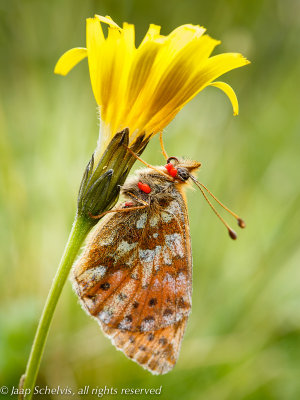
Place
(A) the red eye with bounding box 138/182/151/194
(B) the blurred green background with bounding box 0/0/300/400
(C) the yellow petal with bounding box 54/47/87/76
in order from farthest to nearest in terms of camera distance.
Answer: (B) the blurred green background with bounding box 0/0/300/400 → (A) the red eye with bounding box 138/182/151/194 → (C) the yellow petal with bounding box 54/47/87/76

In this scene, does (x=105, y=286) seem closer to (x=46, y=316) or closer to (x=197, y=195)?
(x=46, y=316)

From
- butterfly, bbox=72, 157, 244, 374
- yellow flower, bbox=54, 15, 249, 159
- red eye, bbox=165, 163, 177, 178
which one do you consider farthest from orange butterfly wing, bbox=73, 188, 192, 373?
yellow flower, bbox=54, 15, 249, 159

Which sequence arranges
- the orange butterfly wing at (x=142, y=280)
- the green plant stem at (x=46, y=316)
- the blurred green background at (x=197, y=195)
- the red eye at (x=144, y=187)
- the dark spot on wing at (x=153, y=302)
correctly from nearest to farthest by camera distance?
the green plant stem at (x=46, y=316), the orange butterfly wing at (x=142, y=280), the dark spot on wing at (x=153, y=302), the red eye at (x=144, y=187), the blurred green background at (x=197, y=195)

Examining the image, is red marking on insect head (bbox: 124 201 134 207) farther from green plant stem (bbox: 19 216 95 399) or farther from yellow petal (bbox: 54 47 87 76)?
yellow petal (bbox: 54 47 87 76)

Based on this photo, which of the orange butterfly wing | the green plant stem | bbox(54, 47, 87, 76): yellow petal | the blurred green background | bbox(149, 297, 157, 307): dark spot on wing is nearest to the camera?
the green plant stem

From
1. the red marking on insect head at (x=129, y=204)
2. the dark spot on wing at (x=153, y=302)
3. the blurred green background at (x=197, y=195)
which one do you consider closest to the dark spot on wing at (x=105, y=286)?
the dark spot on wing at (x=153, y=302)

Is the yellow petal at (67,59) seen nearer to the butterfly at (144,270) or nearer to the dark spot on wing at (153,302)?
the butterfly at (144,270)

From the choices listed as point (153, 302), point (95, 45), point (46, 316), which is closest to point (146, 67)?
point (95, 45)
